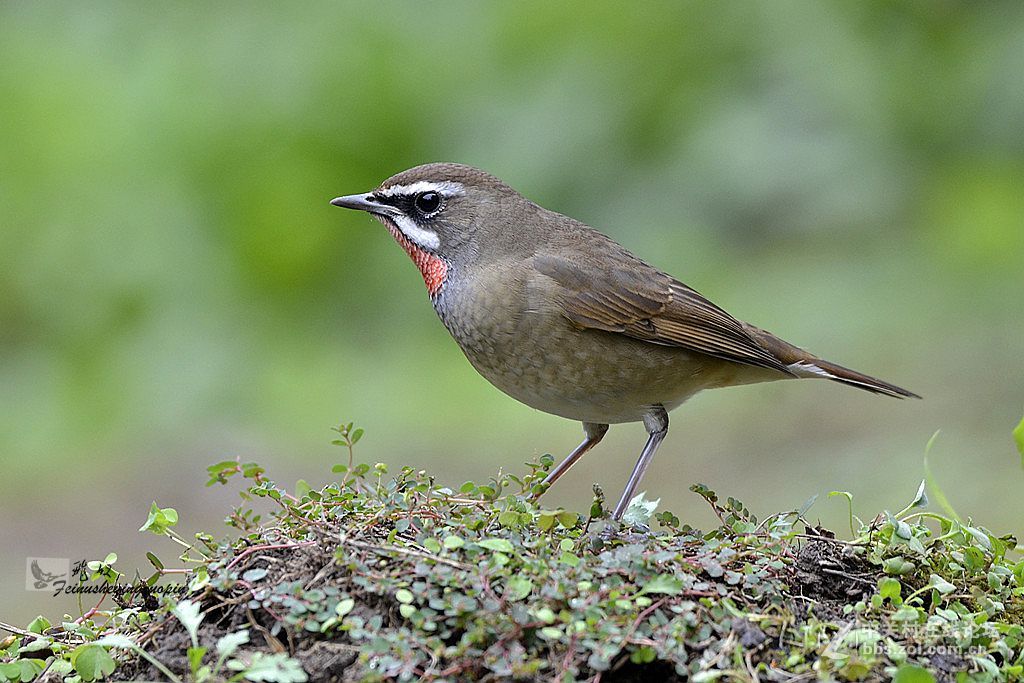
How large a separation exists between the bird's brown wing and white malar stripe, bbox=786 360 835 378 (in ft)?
0.20

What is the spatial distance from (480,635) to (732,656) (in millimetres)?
569

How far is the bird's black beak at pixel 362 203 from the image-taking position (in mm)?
4980

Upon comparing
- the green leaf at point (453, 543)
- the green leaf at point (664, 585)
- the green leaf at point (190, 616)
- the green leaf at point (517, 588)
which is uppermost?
the green leaf at point (664, 585)

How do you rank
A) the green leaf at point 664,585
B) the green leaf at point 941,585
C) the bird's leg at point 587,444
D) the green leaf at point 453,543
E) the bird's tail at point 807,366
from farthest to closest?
the bird's tail at point 807,366
the bird's leg at point 587,444
the green leaf at point 941,585
the green leaf at point 453,543
the green leaf at point 664,585

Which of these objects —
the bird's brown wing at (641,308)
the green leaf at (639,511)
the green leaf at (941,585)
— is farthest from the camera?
the bird's brown wing at (641,308)

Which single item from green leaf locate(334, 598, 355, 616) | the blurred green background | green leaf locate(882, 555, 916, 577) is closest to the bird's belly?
green leaf locate(882, 555, 916, 577)

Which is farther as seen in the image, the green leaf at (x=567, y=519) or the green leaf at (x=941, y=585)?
the green leaf at (x=567, y=519)

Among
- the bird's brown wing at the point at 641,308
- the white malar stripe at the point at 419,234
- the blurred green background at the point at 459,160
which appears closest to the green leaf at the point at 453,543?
the bird's brown wing at the point at 641,308

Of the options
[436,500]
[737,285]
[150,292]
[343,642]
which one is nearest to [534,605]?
[343,642]

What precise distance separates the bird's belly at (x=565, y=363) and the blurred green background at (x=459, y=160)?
249 cm

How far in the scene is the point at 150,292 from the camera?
9477mm

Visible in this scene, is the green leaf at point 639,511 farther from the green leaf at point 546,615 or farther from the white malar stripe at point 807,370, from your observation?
the white malar stripe at point 807,370

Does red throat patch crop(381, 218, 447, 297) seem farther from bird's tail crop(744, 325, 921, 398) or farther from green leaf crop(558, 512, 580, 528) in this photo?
green leaf crop(558, 512, 580, 528)

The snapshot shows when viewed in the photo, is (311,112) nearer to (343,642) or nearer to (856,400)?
(856,400)
